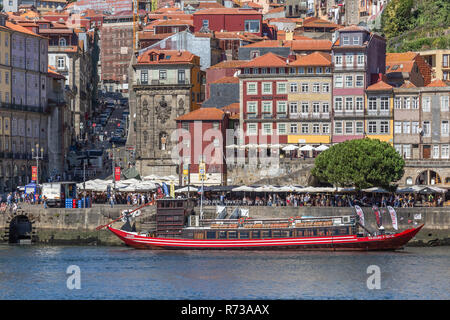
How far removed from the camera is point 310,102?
119438mm

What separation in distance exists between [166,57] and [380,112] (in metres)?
25.3

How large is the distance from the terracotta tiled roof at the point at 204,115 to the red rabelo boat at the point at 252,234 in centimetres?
2608

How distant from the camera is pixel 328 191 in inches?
4013

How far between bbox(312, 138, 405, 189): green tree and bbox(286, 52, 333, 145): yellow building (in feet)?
53.0

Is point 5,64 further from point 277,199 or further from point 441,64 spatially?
point 441,64

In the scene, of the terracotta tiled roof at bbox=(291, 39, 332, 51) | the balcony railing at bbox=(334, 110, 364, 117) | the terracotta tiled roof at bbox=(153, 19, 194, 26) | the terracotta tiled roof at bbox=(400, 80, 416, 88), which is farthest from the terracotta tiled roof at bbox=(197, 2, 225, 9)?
the balcony railing at bbox=(334, 110, 364, 117)

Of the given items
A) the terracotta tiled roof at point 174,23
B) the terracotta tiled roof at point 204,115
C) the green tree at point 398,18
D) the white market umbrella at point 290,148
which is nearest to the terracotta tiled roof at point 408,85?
the white market umbrella at point 290,148

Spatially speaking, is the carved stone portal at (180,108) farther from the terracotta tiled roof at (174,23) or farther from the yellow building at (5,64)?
the terracotta tiled roof at (174,23)

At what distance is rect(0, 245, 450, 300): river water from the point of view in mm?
69750

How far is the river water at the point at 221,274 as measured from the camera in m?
69.8

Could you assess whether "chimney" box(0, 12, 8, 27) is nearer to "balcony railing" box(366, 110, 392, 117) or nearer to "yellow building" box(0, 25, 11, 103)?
"yellow building" box(0, 25, 11, 103)

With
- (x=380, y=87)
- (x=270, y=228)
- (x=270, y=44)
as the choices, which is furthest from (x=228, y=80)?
(x=270, y=228)
